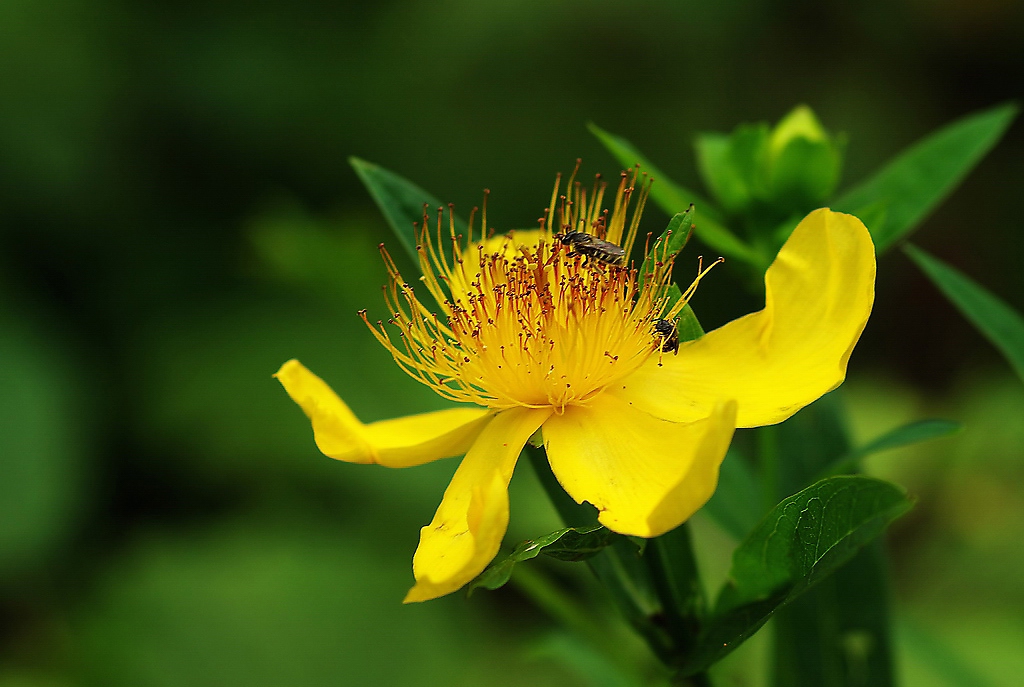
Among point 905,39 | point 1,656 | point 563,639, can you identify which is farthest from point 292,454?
point 905,39

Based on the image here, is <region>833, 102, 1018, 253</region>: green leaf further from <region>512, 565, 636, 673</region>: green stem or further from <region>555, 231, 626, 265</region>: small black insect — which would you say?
<region>512, 565, 636, 673</region>: green stem

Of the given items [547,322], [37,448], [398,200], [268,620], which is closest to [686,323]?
[547,322]

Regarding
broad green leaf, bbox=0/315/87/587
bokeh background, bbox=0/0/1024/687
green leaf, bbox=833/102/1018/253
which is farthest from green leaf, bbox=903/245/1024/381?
broad green leaf, bbox=0/315/87/587

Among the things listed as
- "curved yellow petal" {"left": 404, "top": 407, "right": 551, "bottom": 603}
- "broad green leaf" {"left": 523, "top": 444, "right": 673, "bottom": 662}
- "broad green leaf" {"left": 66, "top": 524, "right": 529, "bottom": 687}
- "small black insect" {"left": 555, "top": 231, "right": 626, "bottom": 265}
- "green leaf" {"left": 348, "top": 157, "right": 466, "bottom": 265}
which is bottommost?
"broad green leaf" {"left": 66, "top": 524, "right": 529, "bottom": 687}

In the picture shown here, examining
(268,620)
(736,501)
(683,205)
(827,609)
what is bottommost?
(268,620)

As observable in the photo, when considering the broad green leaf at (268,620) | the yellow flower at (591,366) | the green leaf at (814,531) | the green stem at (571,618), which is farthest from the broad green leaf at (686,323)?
the broad green leaf at (268,620)

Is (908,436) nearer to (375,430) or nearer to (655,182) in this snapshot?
(655,182)

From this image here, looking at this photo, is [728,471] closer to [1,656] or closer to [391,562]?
[391,562]
